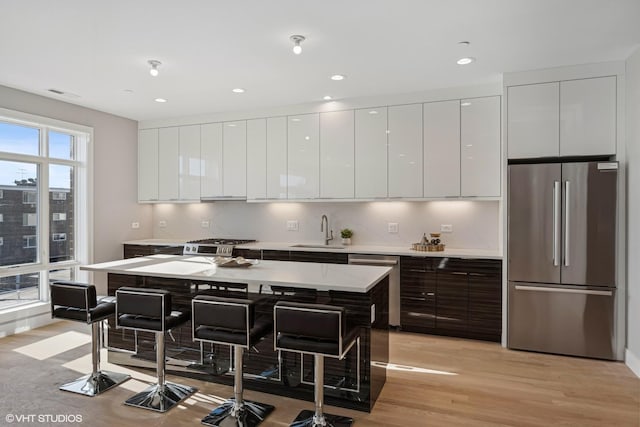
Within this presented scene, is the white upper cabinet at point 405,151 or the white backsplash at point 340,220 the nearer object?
the white upper cabinet at point 405,151

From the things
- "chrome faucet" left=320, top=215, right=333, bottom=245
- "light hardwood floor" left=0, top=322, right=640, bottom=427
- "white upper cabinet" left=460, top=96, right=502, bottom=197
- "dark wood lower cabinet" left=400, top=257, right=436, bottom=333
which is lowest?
"light hardwood floor" left=0, top=322, right=640, bottom=427

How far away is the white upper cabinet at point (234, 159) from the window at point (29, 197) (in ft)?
7.35

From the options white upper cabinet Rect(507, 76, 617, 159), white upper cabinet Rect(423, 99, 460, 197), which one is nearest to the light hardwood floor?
white upper cabinet Rect(423, 99, 460, 197)

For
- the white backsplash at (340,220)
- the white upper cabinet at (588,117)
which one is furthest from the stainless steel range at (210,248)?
the white upper cabinet at (588,117)

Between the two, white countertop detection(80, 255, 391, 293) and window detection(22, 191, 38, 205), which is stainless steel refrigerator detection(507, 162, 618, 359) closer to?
white countertop detection(80, 255, 391, 293)

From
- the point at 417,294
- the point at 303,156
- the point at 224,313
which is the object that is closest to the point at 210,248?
the point at 303,156

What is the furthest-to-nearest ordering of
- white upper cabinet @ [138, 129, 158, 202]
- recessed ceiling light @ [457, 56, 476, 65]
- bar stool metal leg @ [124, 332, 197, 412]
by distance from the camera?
1. white upper cabinet @ [138, 129, 158, 202]
2. recessed ceiling light @ [457, 56, 476, 65]
3. bar stool metal leg @ [124, 332, 197, 412]

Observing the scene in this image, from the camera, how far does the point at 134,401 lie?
9.50 ft

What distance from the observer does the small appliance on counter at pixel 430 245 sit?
15.1ft

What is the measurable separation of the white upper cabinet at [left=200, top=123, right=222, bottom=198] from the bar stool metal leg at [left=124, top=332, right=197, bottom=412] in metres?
3.06

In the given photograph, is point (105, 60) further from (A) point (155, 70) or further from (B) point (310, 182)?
(B) point (310, 182)

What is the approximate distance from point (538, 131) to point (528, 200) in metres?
0.71

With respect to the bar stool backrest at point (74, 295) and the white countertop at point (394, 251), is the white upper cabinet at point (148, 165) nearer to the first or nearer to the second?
the white countertop at point (394, 251)

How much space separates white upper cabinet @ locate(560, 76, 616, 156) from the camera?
377cm
